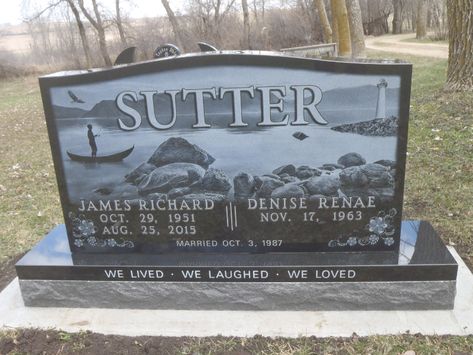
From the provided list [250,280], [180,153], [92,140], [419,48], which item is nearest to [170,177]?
[180,153]

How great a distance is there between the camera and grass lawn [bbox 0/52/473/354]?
9.63 feet

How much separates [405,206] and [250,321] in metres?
2.37

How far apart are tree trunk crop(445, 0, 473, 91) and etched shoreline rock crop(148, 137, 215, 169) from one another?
629cm

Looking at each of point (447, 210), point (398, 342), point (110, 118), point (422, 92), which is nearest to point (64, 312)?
point (110, 118)

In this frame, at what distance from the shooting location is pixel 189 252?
→ 3445 mm

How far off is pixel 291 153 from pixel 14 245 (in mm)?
3006

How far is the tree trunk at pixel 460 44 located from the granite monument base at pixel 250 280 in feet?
18.0

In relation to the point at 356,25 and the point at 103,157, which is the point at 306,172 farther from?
the point at 356,25

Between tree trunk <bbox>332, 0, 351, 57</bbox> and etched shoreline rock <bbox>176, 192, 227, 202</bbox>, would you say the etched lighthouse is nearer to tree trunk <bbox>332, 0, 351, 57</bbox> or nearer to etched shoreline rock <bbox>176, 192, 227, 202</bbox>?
etched shoreline rock <bbox>176, 192, 227, 202</bbox>

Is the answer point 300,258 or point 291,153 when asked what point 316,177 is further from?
point 300,258

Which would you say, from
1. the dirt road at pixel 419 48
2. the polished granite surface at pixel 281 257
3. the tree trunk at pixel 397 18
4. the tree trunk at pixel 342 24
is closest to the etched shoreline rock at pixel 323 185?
the polished granite surface at pixel 281 257

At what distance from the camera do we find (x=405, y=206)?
15.9ft

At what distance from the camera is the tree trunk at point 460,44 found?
25.1 ft

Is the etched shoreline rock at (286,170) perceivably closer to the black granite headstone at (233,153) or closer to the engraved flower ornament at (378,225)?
the black granite headstone at (233,153)
